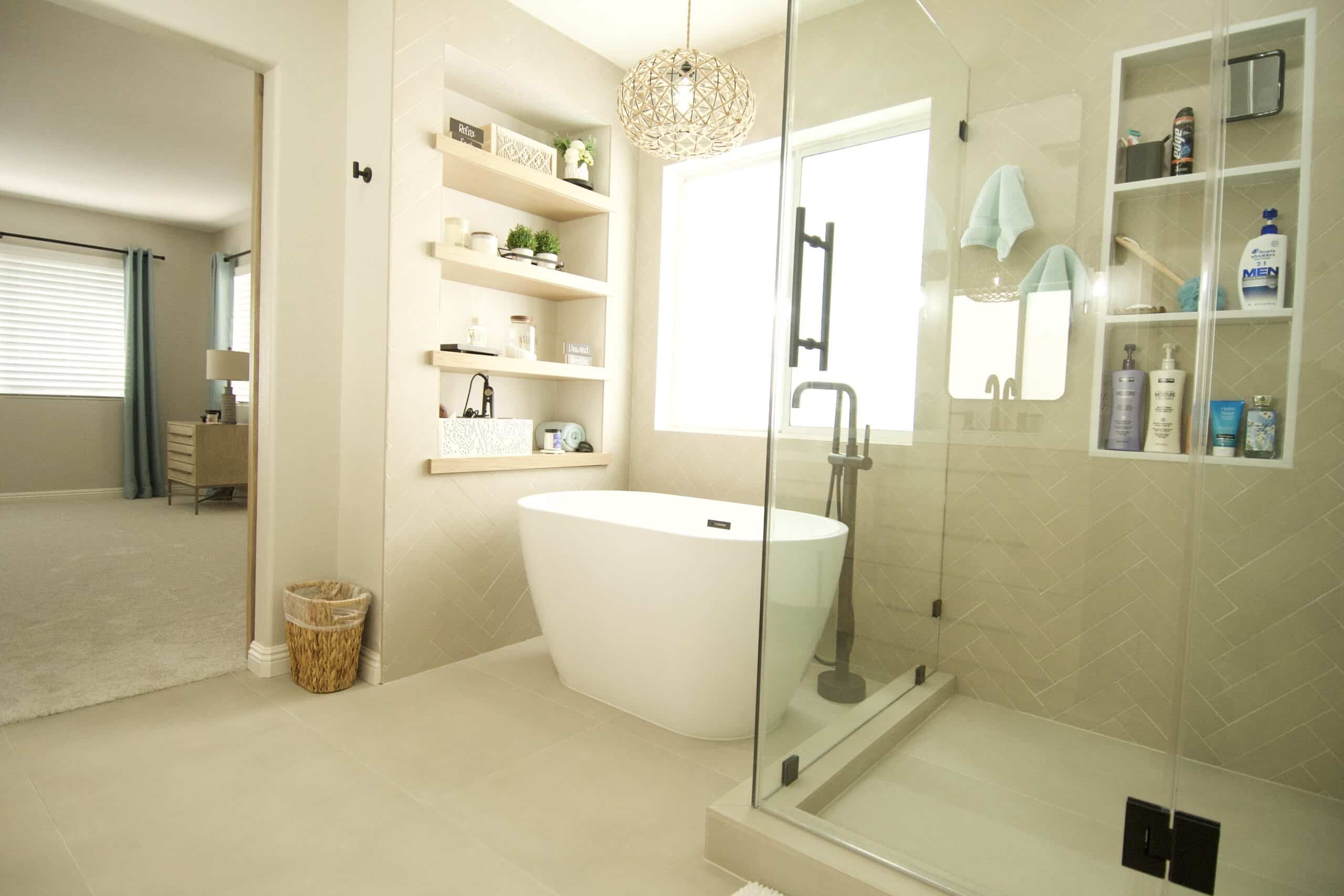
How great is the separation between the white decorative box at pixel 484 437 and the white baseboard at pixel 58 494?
5.58m

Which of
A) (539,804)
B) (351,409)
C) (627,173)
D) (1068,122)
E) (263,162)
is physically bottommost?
(539,804)

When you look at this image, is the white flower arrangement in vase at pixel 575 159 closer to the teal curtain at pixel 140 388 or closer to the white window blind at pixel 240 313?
the white window blind at pixel 240 313

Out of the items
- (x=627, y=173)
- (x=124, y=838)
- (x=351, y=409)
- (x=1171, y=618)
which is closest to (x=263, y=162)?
(x=351, y=409)

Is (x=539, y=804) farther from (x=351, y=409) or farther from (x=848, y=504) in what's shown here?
(x=351, y=409)

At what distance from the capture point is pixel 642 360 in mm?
3545

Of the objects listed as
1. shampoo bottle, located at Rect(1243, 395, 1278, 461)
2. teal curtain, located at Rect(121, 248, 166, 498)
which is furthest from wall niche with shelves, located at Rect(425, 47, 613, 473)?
teal curtain, located at Rect(121, 248, 166, 498)

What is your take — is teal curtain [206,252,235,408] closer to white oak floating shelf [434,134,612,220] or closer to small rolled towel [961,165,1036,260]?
white oak floating shelf [434,134,612,220]

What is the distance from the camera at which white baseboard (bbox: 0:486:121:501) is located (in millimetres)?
5973

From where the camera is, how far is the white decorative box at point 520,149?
2.91 m

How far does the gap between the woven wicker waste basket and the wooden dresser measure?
4.24 meters

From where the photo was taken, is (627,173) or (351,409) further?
(627,173)

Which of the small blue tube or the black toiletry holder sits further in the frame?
the black toiletry holder

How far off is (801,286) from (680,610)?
1037mm

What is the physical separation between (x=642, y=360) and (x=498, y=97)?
1.36m
